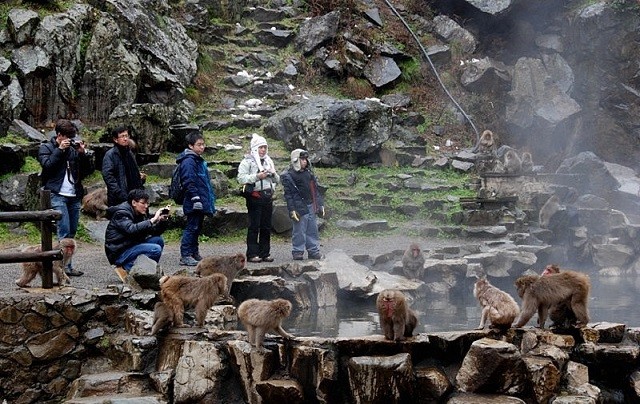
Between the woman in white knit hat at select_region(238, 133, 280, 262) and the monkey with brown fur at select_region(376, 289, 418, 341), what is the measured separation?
414cm

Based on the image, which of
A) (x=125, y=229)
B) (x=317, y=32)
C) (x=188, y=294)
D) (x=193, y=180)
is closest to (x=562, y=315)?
(x=188, y=294)

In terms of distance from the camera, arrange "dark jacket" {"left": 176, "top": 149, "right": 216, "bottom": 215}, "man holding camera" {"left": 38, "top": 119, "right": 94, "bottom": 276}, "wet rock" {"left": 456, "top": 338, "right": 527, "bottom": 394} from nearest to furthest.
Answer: "wet rock" {"left": 456, "top": 338, "right": 527, "bottom": 394}, "man holding camera" {"left": 38, "top": 119, "right": 94, "bottom": 276}, "dark jacket" {"left": 176, "top": 149, "right": 216, "bottom": 215}

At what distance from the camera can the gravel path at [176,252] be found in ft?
30.5

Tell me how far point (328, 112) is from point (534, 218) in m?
5.48

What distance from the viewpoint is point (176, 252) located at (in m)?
12.0

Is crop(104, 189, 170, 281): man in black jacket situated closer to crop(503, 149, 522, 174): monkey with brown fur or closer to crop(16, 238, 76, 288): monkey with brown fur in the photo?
crop(16, 238, 76, 288): monkey with brown fur

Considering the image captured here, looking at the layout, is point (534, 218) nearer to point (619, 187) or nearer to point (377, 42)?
point (619, 187)

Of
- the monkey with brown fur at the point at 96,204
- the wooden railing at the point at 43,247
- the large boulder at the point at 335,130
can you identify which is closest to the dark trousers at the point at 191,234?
the wooden railing at the point at 43,247

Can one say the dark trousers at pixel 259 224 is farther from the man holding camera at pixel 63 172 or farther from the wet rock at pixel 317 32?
the wet rock at pixel 317 32

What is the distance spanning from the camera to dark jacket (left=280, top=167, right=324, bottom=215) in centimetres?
1137

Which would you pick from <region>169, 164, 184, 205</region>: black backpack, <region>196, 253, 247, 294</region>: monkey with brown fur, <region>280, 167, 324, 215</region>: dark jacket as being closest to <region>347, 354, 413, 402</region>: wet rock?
<region>196, 253, 247, 294</region>: monkey with brown fur

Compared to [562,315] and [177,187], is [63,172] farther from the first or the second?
[562,315]

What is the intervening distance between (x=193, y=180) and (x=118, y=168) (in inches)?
47.1

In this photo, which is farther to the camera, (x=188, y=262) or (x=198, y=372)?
(x=188, y=262)
